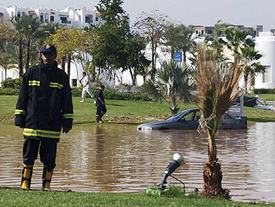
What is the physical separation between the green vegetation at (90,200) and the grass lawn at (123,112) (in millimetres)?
23397

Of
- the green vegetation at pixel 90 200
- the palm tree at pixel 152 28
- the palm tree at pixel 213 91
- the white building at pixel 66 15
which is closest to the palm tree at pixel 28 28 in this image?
the palm tree at pixel 152 28

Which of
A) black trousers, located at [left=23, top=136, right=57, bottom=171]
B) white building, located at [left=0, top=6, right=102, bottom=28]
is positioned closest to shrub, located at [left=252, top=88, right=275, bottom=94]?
black trousers, located at [left=23, top=136, right=57, bottom=171]

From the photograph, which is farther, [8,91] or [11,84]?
[11,84]

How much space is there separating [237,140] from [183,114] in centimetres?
482

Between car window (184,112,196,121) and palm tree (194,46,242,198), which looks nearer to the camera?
palm tree (194,46,242,198)

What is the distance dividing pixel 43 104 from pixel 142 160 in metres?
7.09

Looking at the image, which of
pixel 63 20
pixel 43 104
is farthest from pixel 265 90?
pixel 63 20

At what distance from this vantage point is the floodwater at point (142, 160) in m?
12.5

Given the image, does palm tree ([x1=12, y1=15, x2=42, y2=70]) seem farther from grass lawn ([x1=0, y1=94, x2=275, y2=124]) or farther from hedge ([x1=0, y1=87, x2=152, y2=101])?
grass lawn ([x1=0, y1=94, x2=275, y2=124])

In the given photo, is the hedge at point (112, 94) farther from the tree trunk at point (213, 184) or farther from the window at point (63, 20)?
the window at point (63, 20)

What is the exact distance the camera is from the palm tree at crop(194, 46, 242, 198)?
9.82m

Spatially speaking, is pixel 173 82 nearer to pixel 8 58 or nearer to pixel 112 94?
pixel 112 94

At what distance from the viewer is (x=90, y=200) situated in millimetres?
8633

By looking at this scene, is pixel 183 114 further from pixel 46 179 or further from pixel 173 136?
pixel 46 179
